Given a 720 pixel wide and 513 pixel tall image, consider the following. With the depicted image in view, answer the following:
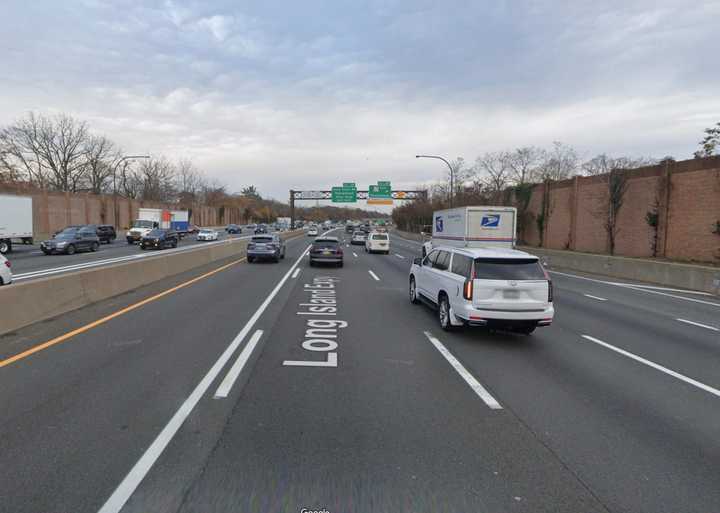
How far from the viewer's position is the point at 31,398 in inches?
194

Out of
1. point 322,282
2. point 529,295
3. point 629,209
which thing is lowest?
point 322,282

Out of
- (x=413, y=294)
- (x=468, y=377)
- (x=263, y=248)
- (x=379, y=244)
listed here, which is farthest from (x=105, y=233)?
(x=468, y=377)

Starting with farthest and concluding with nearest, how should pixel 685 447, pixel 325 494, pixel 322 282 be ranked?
1. pixel 322 282
2. pixel 685 447
3. pixel 325 494

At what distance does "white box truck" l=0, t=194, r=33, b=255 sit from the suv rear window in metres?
31.7

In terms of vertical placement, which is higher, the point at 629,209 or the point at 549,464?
the point at 629,209

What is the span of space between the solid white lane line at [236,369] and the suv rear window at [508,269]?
4116 millimetres

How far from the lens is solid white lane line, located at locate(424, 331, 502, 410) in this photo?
5148 millimetres

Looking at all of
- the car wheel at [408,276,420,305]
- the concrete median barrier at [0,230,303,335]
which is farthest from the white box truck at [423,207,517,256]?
the concrete median barrier at [0,230,303,335]

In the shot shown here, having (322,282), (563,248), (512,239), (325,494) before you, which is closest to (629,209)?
(563,248)

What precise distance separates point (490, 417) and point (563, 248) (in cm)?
3337

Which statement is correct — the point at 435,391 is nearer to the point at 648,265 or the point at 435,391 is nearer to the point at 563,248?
the point at 648,265

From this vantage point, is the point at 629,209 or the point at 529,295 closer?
the point at 529,295

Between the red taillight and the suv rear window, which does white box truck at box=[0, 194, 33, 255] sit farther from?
the suv rear window

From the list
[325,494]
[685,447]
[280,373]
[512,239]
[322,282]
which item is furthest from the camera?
[512,239]
